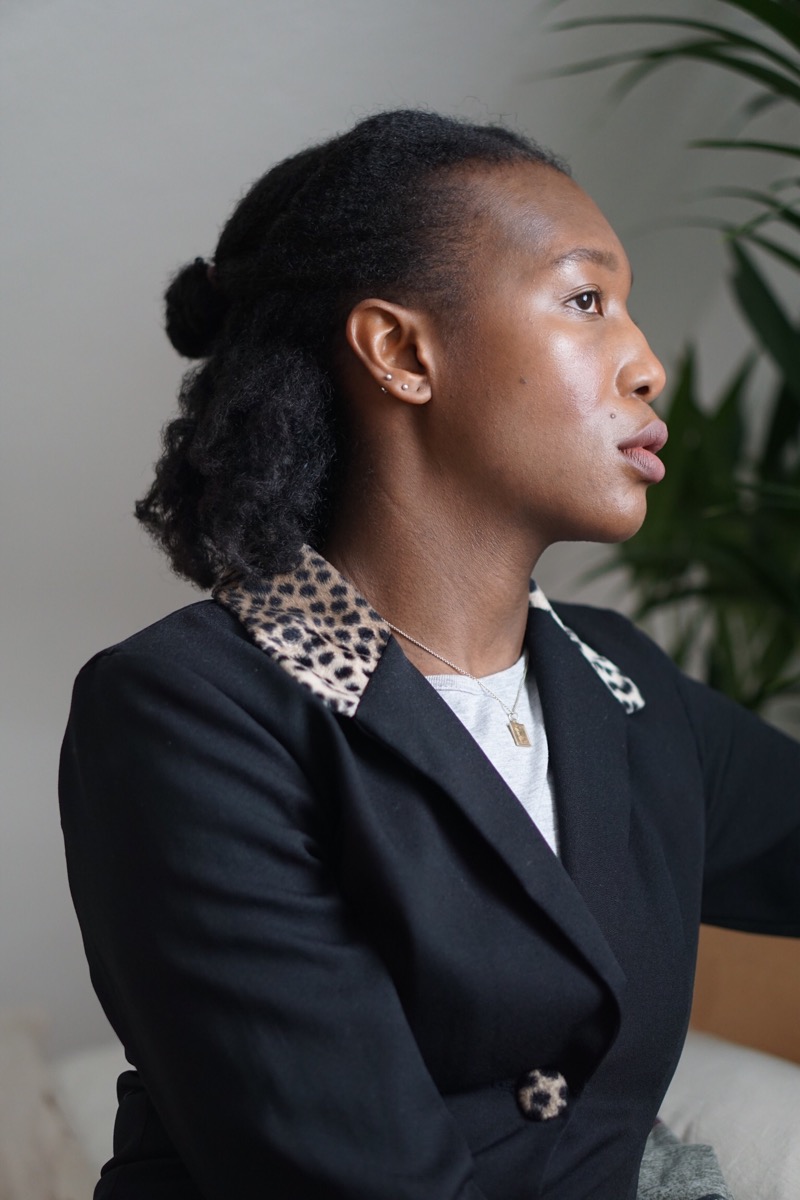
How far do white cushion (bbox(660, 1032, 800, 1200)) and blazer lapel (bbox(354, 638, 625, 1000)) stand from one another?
0.37 meters

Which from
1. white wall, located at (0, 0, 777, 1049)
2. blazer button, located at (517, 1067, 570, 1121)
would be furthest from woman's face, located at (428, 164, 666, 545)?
white wall, located at (0, 0, 777, 1049)

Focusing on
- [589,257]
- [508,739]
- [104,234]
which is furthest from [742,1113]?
[104,234]

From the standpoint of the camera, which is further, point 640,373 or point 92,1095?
point 92,1095

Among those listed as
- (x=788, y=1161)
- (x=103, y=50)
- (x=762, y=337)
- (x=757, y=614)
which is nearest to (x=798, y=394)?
(x=762, y=337)

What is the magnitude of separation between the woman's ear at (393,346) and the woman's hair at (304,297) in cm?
2

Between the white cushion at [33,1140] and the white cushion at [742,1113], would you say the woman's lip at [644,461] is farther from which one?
the white cushion at [33,1140]

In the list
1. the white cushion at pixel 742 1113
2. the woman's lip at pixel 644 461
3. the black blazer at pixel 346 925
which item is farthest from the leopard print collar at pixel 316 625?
the white cushion at pixel 742 1113

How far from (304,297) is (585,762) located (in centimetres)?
50

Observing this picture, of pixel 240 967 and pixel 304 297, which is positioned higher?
pixel 304 297

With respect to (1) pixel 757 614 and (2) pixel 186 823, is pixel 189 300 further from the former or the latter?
(1) pixel 757 614

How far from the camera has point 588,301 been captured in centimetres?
108

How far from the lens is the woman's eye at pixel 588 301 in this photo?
1.07 metres

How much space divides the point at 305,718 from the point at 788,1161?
0.68 metres

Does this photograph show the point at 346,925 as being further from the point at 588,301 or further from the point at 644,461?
the point at 588,301
